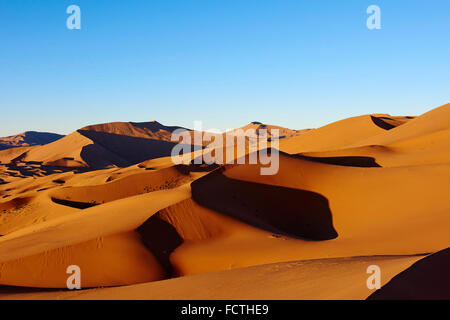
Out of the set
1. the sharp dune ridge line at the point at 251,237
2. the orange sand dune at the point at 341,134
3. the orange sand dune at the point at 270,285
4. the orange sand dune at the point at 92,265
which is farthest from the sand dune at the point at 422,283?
the orange sand dune at the point at 341,134

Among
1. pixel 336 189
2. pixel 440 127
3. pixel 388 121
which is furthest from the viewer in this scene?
pixel 388 121

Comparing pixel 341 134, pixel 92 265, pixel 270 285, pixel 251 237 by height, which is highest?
pixel 341 134

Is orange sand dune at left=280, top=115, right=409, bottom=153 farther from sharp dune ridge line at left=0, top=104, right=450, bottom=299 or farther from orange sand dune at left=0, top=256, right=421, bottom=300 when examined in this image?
orange sand dune at left=0, top=256, right=421, bottom=300

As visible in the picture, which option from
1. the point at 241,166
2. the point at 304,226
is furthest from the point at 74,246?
the point at 241,166

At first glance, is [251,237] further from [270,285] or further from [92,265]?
[270,285]

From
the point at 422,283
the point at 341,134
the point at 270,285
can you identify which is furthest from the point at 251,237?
the point at 341,134

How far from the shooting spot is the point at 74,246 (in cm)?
823

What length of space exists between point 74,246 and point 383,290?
23.0ft

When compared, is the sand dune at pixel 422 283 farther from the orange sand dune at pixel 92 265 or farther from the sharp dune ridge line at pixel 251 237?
the orange sand dune at pixel 92 265

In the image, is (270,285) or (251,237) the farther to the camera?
(251,237)

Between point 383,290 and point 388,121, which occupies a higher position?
point 388,121

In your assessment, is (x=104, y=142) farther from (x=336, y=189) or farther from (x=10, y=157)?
(x=336, y=189)

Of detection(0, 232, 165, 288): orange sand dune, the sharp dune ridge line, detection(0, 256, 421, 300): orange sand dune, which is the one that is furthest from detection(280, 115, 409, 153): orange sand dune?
detection(0, 256, 421, 300): orange sand dune
